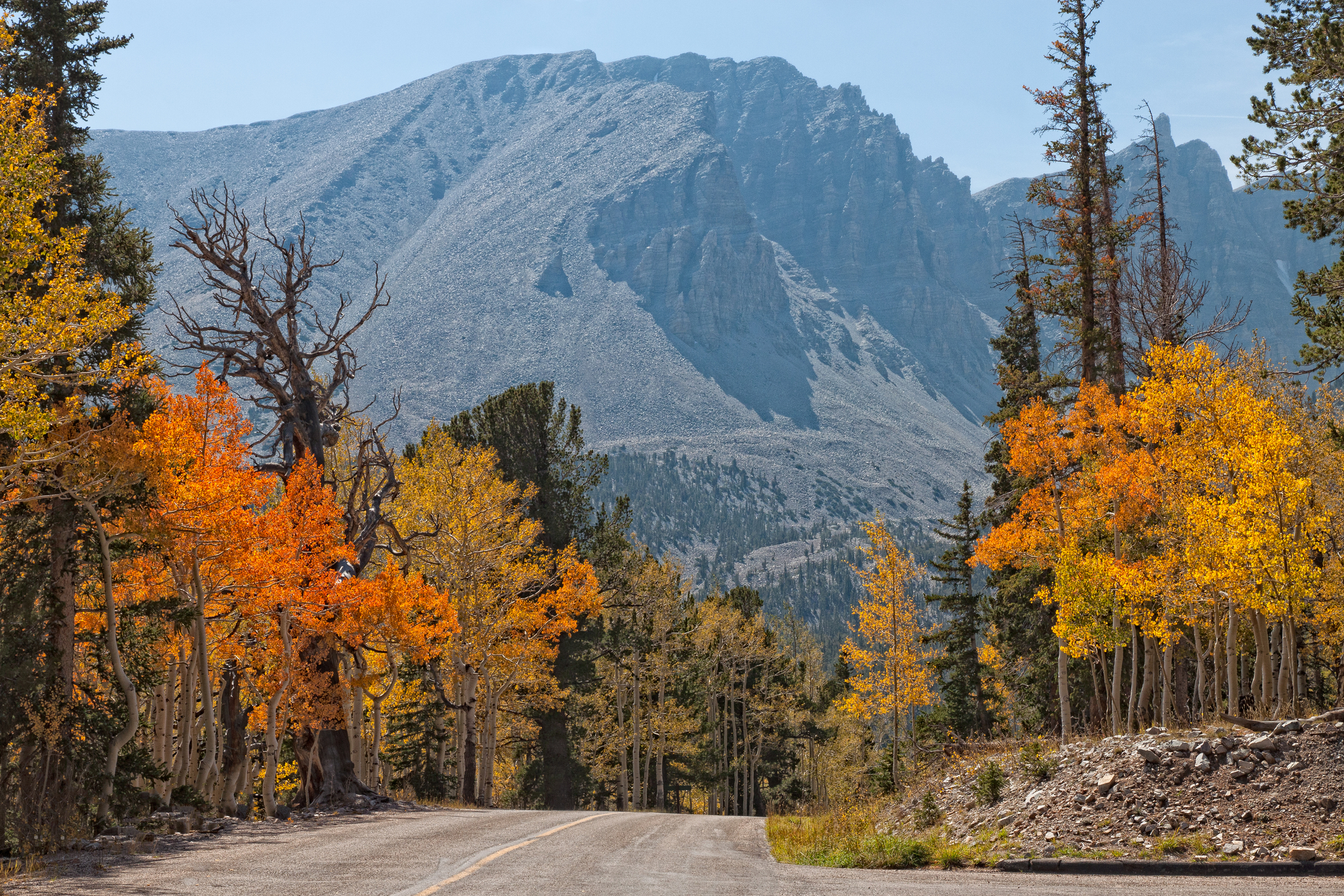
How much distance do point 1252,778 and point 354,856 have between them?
1110 centimetres

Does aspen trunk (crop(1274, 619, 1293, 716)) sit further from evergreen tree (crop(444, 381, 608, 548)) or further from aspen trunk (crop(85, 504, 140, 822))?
evergreen tree (crop(444, 381, 608, 548))

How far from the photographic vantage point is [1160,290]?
27.4m

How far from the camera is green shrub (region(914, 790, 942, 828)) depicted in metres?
15.8

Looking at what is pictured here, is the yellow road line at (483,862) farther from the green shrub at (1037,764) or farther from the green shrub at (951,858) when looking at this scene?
the green shrub at (1037,764)

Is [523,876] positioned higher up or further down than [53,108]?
further down

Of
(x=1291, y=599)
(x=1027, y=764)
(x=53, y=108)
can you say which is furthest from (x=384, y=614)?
(x=1291, y=599)

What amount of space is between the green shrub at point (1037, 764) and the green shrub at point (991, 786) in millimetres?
402

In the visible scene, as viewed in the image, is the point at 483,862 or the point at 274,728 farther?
the point at 274,728

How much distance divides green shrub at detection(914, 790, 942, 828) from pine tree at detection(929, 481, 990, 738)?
23.6 meters

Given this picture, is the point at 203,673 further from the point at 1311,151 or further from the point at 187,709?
the point at 1311,151

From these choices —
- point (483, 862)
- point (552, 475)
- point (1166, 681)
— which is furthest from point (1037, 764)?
point (552, 475)

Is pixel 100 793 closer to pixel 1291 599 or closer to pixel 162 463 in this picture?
pixel 162 463

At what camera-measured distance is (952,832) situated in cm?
1473

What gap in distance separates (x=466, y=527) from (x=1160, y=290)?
2064 cm
